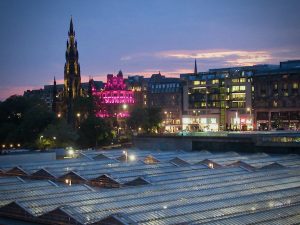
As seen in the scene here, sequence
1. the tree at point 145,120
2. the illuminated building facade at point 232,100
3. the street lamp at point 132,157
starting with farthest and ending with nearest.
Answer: the illuminated building facade at point 232,100 < the tree at point 145,120 < the street lamp at point 132,157

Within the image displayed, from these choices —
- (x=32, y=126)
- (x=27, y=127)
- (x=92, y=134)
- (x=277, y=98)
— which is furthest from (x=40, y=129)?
(x=277, y=98)

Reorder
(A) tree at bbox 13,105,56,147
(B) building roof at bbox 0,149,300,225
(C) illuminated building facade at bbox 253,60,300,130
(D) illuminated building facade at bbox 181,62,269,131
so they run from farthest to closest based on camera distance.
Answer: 1. (D) illuminated building facade at bbox 181,62,269,131
2. (C) illuminated building facade at bbox 253,60,300,130
3. (A) tree at bbox 13,105,56,147
4. (B) building roof at bbox 0,149,300,225

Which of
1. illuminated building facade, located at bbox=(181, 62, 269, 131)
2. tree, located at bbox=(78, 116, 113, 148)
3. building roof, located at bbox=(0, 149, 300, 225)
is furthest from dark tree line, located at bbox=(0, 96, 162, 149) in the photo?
illuminated building facade, located at bbox=(181, 62, 269, 131)

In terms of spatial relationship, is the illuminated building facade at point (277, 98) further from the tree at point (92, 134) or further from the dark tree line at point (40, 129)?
the dark tree line at point (40, 129)

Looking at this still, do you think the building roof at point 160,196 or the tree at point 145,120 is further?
the tree at point 145,120

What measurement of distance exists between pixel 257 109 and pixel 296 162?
375 feet

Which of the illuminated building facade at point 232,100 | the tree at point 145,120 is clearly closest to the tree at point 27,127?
the tree at point 145,120

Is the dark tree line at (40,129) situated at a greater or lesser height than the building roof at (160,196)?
greater

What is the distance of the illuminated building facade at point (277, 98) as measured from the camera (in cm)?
18075

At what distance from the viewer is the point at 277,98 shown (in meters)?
184

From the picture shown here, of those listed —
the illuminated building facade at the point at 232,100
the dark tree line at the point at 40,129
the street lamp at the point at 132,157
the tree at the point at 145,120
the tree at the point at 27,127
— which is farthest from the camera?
the illuminated building facade at the point at 232,100

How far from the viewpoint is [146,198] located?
45.4m

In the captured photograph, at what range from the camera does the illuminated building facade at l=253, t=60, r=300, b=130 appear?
593 ft

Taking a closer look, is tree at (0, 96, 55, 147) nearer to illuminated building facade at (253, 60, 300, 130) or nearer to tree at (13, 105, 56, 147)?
tree at (13, 105, 56, 147)
